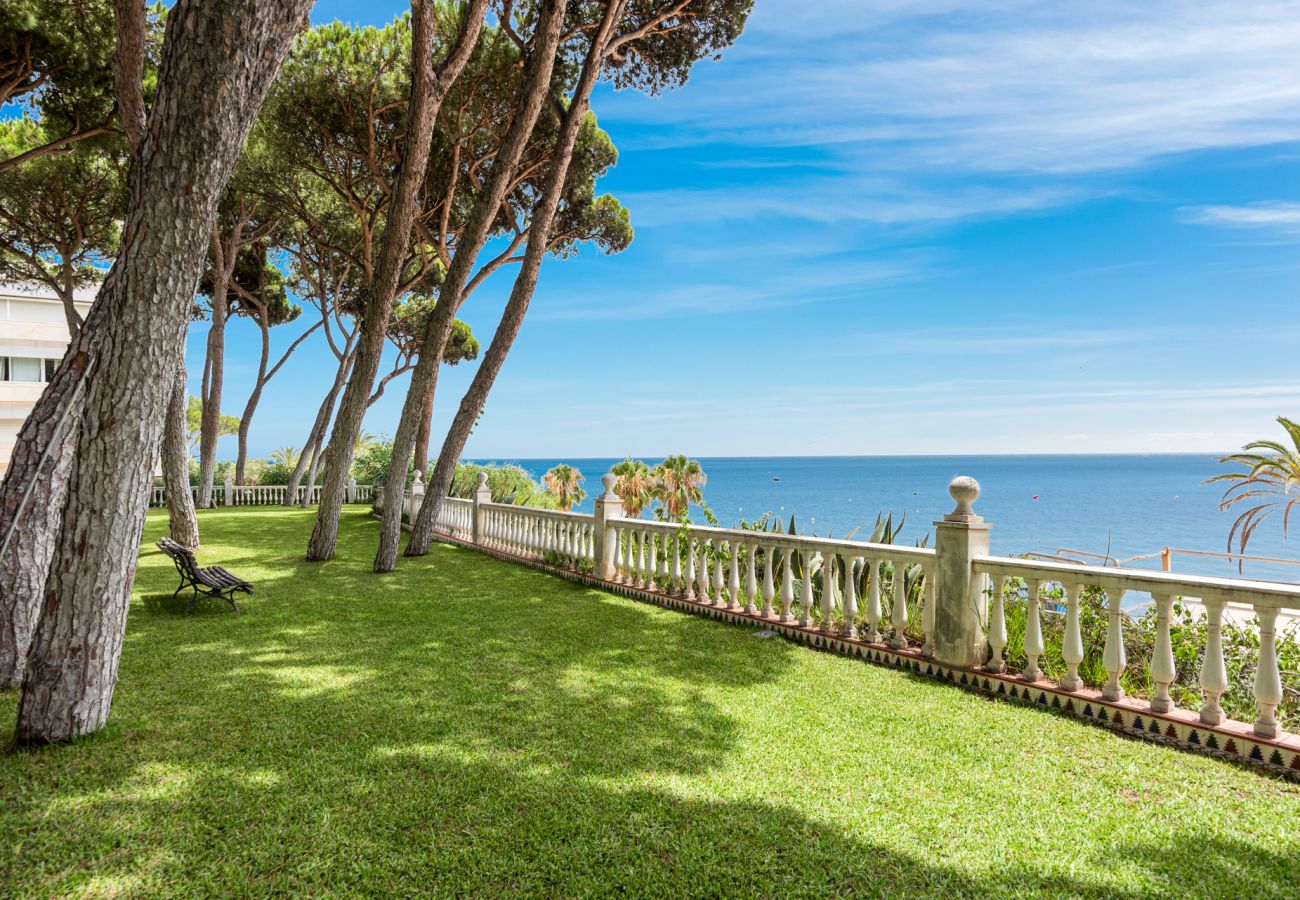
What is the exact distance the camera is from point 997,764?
3.16 metres

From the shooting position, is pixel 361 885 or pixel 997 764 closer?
pixel 361 885

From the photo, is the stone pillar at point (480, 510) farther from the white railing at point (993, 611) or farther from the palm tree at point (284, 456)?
the palm tree at point (284, 456)

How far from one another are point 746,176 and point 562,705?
59.3 ft

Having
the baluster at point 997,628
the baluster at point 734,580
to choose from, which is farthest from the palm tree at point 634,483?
the baluster at point 997,628

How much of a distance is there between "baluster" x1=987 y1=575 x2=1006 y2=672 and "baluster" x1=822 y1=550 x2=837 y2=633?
1283 mm

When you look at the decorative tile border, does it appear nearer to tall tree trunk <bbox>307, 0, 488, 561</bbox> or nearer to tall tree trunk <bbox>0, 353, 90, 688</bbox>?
tall tree trunk <bbox>0, 353, 90, 688</bbox>

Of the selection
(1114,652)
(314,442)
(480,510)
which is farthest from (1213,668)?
(314,442)

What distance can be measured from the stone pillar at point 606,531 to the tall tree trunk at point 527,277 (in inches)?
96.7

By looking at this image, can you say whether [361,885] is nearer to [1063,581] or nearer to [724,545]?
[1063,581]

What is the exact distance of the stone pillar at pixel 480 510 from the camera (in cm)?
1154

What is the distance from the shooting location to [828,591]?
533cm

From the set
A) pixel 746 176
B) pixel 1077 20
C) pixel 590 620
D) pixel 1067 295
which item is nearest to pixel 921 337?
pixel 1067 295

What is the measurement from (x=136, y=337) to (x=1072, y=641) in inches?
A: 208

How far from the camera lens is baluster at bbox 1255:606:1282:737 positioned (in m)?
3.16
